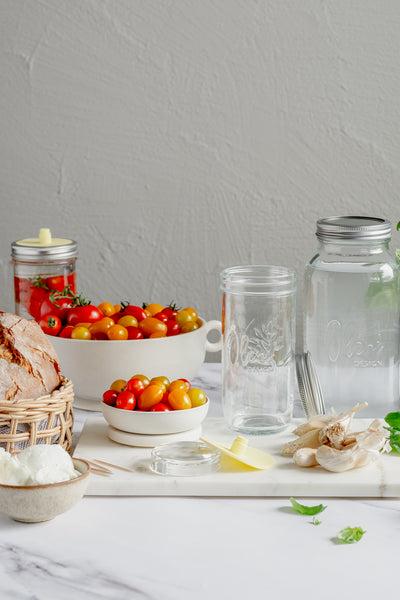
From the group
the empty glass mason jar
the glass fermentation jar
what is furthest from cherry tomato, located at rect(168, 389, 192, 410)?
the glass fermentation jar

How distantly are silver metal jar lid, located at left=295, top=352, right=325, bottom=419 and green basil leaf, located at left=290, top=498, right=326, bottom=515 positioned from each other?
261 millimetres

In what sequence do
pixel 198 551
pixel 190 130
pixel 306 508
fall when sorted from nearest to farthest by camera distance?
pixel 198 551 < pixel 306 508 < pixel 190 130

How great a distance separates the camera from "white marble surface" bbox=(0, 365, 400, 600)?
2.85ft

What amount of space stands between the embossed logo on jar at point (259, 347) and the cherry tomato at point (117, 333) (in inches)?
8.0

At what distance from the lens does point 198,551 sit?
950 millimetres

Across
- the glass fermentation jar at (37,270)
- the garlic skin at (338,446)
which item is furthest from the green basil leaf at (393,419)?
the glass fermentation jar at (37,270)

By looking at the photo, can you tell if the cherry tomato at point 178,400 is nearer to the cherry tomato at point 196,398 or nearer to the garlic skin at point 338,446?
the cherry tomato at point 196,398

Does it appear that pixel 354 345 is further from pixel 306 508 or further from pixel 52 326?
pixel 52 326

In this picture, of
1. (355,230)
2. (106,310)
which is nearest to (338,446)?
(355,230)

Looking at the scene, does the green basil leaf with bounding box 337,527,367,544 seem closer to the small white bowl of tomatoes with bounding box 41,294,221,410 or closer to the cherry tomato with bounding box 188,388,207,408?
the cherry tomato with bounding box 188,388,207,408

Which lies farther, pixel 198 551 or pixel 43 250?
pixel 43 250

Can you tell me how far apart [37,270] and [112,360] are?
12.7 inches

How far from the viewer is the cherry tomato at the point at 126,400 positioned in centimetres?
123

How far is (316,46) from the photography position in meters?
2.20
